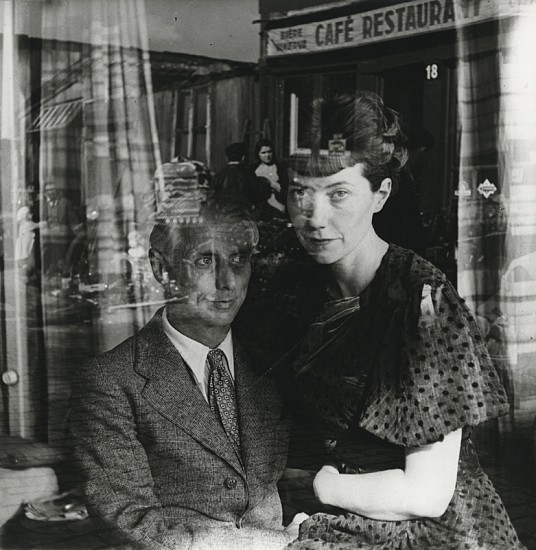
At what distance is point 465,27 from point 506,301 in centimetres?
101

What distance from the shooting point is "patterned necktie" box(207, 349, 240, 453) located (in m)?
2.85

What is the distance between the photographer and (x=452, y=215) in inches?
116

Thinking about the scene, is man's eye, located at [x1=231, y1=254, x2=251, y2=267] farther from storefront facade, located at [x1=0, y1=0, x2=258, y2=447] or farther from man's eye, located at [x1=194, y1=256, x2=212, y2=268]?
storefront facade, located at [x1=0, y1=0, x2=258, y2=447]

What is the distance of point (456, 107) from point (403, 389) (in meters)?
1.02

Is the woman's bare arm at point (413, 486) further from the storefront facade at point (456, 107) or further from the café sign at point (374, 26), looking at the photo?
the café sign at point (374, 26)

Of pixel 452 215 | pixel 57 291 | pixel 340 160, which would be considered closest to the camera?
pixel 340 160

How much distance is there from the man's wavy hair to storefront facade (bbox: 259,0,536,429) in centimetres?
3

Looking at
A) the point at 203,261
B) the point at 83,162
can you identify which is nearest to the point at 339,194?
the point at 203,261

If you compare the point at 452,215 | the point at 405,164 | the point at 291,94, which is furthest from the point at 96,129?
the point at 452,215

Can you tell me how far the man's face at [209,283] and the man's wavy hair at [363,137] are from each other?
381mm

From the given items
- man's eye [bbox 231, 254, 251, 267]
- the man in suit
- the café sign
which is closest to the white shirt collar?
the man in suit

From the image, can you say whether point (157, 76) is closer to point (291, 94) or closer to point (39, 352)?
point (291, 94)

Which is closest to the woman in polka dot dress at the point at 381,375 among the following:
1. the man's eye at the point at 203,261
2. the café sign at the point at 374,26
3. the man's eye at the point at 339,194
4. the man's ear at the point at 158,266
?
the man's eye at the point at 339,194

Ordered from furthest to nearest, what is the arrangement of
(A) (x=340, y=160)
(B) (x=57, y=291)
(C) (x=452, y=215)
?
(B) (x=57, y=291)
(C) (x=452, y=215)
(A) (x=340, y=160)
